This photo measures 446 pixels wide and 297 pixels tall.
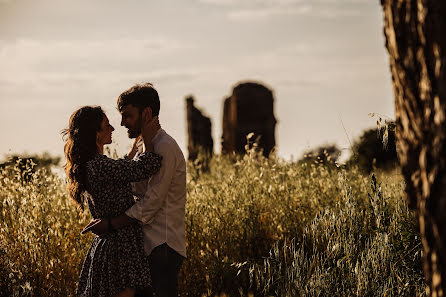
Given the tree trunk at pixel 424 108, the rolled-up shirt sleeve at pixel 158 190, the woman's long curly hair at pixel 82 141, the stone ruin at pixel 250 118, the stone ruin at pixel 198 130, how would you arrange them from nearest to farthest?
the tree trunk at pixel 424 108 < the rolled-up shirt sleeve at pixel 158 190 < the woman's long curly hair at pixel 82 141 < the stone ruin at pixel 250 118 < the stone ruin at pixel 198 130

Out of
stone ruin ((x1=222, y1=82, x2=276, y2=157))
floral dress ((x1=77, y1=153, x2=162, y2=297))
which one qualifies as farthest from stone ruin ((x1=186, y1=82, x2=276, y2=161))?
floral dress ((x1=77, y1=153, x2=162, y2=297))

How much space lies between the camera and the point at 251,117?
15.3 metres

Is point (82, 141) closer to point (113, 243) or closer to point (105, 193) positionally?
point (105, 193)

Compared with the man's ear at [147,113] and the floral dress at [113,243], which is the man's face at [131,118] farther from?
the floral dress at [113,243]

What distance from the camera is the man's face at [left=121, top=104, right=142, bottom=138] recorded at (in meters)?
3.04

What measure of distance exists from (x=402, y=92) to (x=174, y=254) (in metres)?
1.46

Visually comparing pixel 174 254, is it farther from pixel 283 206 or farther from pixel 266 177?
pixel 266 177

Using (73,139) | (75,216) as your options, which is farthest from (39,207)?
(73,139)

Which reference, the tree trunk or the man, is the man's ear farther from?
the tree trunk

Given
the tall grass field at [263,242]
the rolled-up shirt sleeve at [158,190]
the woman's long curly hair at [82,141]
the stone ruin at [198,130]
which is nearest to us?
the rolled-up shirt sleeve at [158,190]

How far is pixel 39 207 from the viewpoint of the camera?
487 centimetres

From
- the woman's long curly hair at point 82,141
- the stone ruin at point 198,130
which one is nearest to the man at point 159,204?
the woman's long curly hair at point 82,141

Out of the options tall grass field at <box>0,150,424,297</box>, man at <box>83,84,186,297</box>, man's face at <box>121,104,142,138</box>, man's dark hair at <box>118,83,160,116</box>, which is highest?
man's dark hair at <box>118,83,160,116</box>

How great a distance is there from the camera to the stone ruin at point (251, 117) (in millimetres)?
15055
